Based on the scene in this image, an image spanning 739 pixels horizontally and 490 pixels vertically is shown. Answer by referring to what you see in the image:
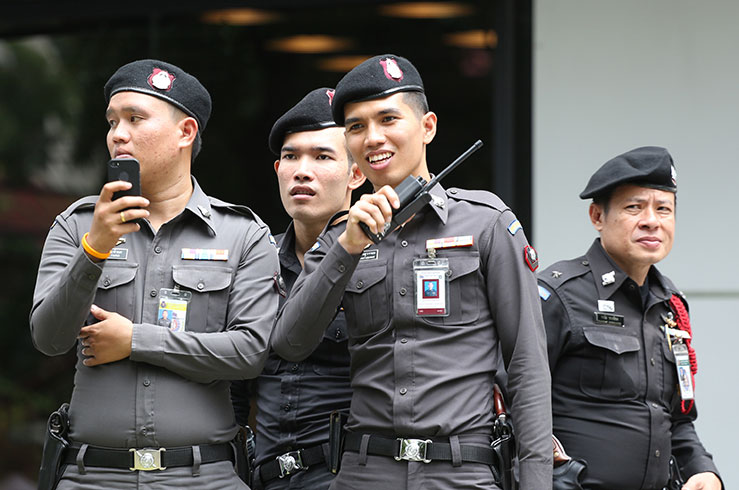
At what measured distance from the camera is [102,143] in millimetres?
7105

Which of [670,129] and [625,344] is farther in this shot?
[670,129]

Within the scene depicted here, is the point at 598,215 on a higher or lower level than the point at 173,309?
higher

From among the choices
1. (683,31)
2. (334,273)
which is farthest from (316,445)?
(683,31)

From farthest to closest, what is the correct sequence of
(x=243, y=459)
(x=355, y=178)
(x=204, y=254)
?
(x=355, y=178) < (x=243, y=459) < (x=204, y=254)

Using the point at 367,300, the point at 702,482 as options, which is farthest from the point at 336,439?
the point at 702,482

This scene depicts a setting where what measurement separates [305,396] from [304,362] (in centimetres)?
12

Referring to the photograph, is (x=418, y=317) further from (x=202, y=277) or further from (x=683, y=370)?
(x=683, y=370)

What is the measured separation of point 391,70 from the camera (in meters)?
2.96

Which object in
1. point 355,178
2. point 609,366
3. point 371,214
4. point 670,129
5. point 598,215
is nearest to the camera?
point 371,214

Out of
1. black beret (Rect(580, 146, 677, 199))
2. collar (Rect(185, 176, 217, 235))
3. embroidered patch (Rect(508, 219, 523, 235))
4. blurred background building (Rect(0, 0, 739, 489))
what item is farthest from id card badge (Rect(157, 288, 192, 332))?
blurred background building (Rect(0, 0, 739, 489))

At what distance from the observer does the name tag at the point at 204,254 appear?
9.92 ft

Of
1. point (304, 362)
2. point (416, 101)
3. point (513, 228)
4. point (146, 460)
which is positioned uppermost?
point (416, 101)

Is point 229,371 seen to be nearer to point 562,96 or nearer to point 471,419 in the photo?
point 471,419

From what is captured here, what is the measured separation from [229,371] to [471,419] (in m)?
0.72
